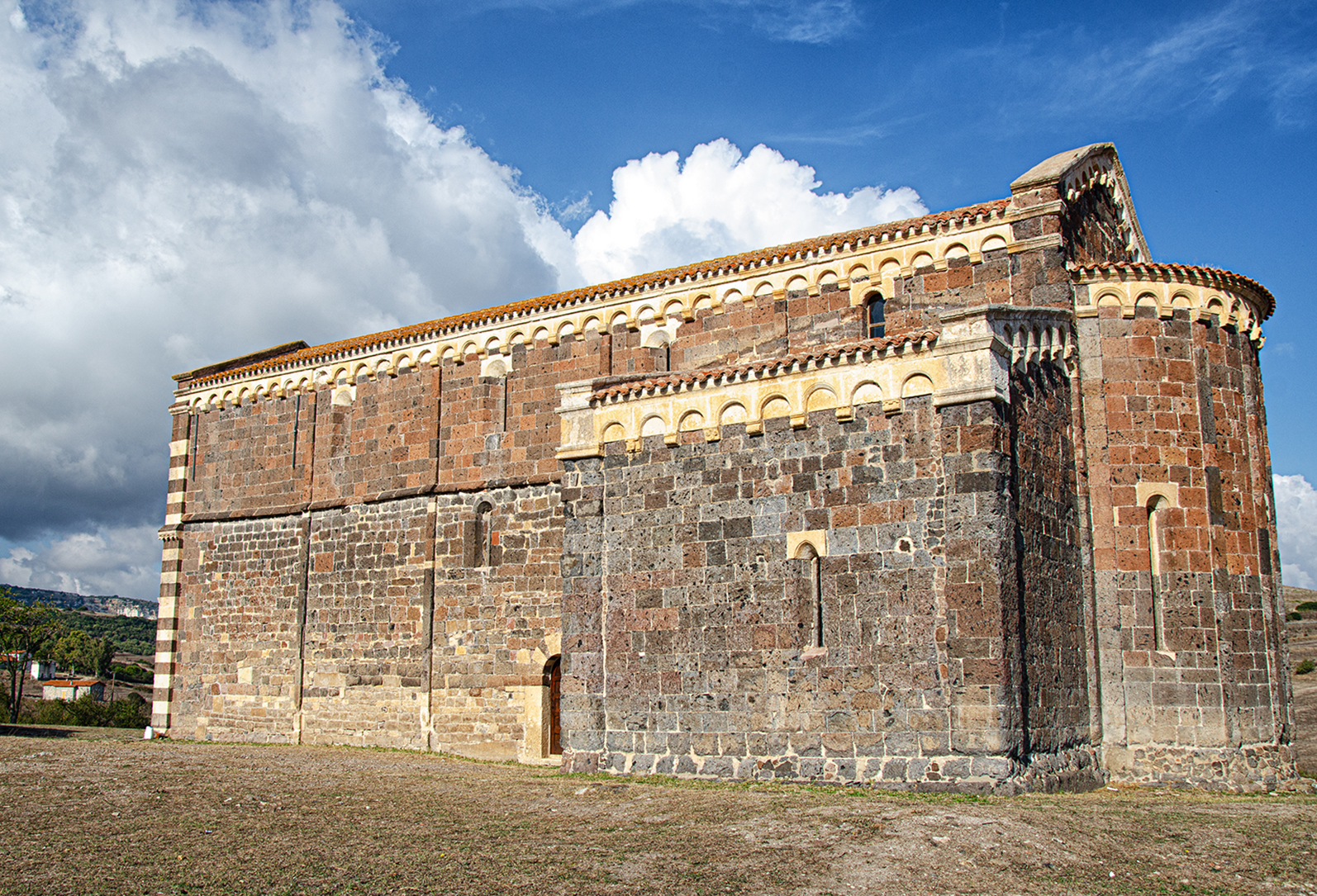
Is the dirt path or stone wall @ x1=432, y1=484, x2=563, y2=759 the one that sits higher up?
stone wall @ x1=432, y1=484, x2=563, y2=759

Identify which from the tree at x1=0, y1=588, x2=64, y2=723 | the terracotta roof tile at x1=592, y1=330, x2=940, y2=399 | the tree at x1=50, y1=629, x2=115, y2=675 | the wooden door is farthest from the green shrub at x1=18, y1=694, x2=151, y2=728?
the terracotta roof tile at x1=592, y1=330, x2=940, y2=399

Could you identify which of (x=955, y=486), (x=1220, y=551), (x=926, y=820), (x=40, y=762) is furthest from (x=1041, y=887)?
(x=40, y=762)

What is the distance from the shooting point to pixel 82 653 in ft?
198

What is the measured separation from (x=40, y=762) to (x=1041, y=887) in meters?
13.2

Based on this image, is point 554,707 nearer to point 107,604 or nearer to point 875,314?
point 875,314

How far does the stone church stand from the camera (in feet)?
42.1

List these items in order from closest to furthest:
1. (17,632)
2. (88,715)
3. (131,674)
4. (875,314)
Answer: (875,314), (88,715), (17,632), (131,674)

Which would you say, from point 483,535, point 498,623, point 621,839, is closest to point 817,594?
point 621,839

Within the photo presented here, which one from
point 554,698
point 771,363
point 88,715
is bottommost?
point 88,715

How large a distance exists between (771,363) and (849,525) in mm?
2448

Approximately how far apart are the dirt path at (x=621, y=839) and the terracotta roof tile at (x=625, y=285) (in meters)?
8.96

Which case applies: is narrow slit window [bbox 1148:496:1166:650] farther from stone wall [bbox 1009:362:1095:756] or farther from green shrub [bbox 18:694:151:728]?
green shrub [bbox 18:694:151:728]

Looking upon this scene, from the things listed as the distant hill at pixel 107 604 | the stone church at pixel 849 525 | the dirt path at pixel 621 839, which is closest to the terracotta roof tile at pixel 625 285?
the stone church at pixel 849 525

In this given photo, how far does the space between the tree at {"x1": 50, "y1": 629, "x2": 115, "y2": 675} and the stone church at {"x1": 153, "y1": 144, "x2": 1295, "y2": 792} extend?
39.6 meters
